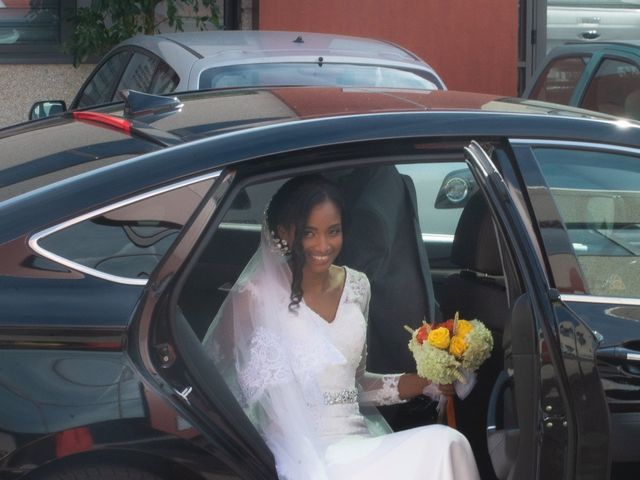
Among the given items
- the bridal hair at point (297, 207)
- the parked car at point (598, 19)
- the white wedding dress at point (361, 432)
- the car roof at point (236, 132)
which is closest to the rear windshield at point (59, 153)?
the car roof at point (236, 132)

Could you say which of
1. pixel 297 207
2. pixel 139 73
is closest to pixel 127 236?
pixel 297 207

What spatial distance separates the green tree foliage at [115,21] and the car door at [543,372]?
264 inches

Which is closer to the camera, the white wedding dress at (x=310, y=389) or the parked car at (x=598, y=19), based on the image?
the white wedding dress at (x=310, y=389)

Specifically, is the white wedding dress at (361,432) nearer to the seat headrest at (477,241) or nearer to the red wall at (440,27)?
the seat headrest at (477,241)

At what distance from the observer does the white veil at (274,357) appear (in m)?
3.19

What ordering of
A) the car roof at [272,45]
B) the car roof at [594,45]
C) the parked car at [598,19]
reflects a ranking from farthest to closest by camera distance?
1. the parked car at [598,19]
2. the car roof at [594,45]
3. the car roof at [272,45]

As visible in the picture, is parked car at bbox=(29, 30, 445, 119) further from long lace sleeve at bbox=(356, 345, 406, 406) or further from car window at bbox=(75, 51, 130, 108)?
long lace sleeve at bbox=(356, 345, 406, 406)

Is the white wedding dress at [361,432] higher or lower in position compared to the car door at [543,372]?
lower

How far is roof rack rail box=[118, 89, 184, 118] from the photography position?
3.45 meters

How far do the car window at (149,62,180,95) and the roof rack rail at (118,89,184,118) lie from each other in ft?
7.81

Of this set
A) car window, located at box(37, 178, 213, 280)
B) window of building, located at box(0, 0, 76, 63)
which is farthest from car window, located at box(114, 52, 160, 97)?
car window, located at box(37, 178, 213, 280)

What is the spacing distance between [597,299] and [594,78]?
4201 millimetres

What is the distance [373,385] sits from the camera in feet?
12.3

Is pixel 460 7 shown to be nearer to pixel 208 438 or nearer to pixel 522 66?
pixel 522 66
